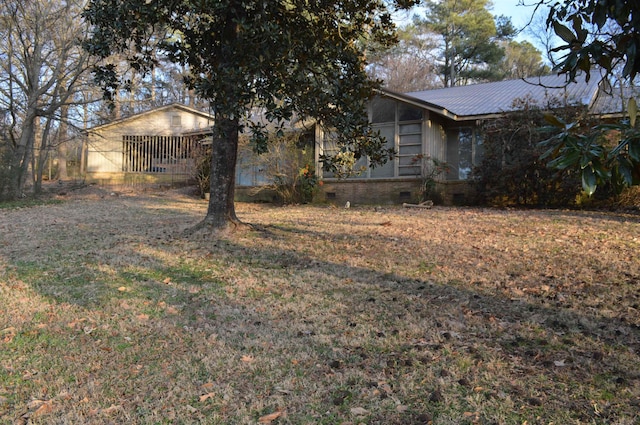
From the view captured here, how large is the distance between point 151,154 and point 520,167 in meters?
17.9

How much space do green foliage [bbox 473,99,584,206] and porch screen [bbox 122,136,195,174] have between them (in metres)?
15.0

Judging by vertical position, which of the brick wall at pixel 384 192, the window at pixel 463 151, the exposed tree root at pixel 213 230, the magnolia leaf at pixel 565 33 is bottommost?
the exposed tree root at pixel 213 230

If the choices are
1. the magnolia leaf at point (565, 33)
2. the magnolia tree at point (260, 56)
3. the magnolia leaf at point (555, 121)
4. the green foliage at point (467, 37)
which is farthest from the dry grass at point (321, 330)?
the green foliage at point (467, 37)

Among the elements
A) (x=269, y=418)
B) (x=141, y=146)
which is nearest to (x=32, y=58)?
(x=141, y=146)

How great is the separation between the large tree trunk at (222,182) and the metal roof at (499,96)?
25.8 feet

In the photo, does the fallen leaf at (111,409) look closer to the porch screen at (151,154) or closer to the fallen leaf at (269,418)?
the fallen leaf at (269,418)

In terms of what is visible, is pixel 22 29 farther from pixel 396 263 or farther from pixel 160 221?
pixel 396 263

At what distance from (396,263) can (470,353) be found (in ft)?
9.62

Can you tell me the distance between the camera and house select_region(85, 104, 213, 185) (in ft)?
74.6

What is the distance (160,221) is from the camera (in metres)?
10.3

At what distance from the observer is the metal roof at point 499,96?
13.4 m

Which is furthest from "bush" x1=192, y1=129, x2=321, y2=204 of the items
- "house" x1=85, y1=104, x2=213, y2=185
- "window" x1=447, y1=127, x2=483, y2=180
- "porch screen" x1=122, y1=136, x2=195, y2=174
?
"house" x1=85, y1=104, x2=213, y2=185

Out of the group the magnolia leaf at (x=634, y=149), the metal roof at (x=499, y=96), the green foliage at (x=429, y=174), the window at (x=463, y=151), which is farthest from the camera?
the window at (x=463, y=151)

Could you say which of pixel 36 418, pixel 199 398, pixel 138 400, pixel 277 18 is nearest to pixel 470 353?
pixel 199 398
